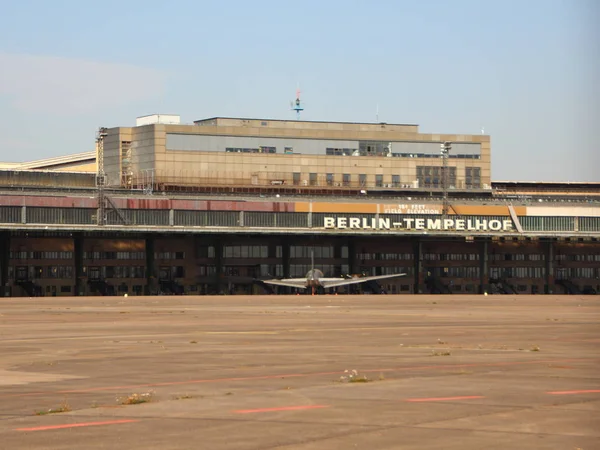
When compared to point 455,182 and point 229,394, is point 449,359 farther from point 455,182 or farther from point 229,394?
point 455,182

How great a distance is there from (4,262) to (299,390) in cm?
11457

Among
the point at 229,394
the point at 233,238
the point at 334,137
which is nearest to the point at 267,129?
the point at 334,137

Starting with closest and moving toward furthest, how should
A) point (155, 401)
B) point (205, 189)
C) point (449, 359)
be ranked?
1. point (155, 401)
2. point (449, 359)
3. point (205, 189)

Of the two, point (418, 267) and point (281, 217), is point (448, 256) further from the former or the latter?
point (281, 217)

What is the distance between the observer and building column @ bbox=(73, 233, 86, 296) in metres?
137

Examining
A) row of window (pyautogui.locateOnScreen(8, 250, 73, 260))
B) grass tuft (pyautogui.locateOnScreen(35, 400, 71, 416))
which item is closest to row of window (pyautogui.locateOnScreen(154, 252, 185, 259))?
row of window (pyautogui.locateOnScreen(8, 250, 73, 260))

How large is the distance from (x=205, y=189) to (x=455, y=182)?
140ft

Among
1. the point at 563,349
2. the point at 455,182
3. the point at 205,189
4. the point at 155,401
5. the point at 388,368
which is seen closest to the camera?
the point at 155,401

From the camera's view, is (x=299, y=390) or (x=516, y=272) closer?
(x=299, y=390)

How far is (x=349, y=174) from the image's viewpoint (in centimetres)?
17562

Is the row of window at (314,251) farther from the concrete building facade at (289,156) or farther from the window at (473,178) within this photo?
the window at (473,178)

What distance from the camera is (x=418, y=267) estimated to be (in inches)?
6122

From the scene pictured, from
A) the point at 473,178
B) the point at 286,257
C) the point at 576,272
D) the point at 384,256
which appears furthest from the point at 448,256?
the point at 473,178

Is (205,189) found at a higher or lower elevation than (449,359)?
higher
